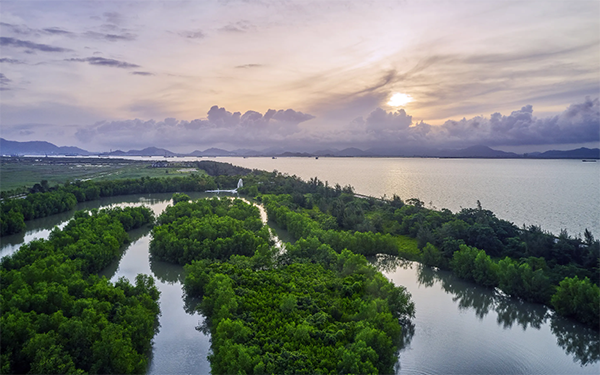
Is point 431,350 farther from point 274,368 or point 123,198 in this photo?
point 123,198

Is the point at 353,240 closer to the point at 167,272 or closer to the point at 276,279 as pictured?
the point at 276,279

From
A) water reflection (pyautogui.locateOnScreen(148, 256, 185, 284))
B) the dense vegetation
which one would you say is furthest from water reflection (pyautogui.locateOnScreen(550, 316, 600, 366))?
water reflection (pyautogui.locateOnScreen(148, 256, 185, 284))

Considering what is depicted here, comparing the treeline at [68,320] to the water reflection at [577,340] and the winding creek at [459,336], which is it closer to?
the winding creek at [459,336]

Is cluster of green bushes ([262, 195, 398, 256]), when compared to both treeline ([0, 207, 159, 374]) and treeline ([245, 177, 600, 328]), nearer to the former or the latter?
treeline ([245, 177, 600, 328])

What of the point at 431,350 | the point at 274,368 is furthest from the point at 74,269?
the point at 431,350

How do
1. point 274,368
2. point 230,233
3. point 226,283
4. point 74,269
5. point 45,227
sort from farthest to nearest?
point 45,227 → point 230,233 → point 74,269 → point 226,283 → point 274,368
